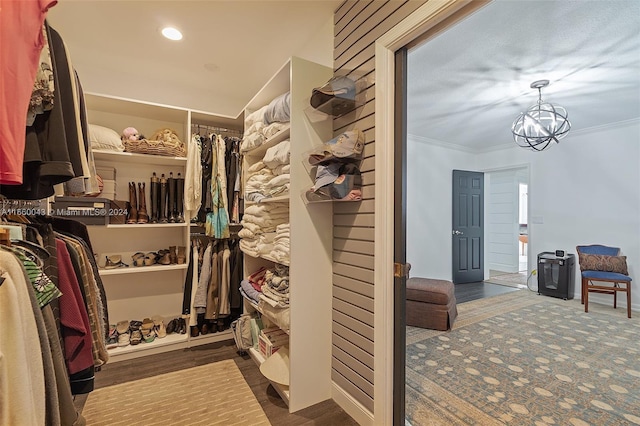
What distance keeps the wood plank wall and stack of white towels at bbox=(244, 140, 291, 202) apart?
379 mm

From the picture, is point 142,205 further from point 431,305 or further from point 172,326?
point 431,305

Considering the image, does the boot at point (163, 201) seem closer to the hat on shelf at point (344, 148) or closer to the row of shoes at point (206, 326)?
the row of shoes at point (206, 326)

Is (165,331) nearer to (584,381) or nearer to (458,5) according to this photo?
(458,5)

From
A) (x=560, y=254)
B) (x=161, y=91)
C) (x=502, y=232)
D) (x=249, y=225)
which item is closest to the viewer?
(x=249, y=225)

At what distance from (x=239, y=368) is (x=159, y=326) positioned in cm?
101

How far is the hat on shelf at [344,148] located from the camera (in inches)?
67.7

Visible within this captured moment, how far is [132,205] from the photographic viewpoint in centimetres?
280

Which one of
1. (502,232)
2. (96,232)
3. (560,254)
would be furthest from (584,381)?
(502,232)

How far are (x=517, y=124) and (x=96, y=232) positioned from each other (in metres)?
4.41

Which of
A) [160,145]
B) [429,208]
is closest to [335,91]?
[160,145]

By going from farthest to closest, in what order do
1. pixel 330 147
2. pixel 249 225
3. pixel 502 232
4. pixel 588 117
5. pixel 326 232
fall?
pixel 502 232 → pixel 588 117 → pixel 249 225 → pixel 326 232 → pixel 330 147

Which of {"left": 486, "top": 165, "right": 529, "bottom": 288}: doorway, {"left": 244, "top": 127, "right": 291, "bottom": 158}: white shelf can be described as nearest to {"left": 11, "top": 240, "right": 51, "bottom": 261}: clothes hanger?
{"left": 244, "top": 127, "right": 291, "bottom": 158}: white shelf

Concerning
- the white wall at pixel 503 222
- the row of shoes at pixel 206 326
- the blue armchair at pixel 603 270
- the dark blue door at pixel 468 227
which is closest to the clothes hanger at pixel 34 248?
the row of shoes at pixel 206 326

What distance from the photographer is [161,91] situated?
10.2 ft
